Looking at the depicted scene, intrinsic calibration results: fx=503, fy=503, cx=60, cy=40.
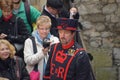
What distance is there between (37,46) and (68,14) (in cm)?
146

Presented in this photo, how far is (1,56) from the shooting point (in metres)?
5.39

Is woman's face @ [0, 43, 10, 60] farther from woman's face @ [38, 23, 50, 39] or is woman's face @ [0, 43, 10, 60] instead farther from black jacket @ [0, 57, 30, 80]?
woman's face @ [38, 23, 50, 39]

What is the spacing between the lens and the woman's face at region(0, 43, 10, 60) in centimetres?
539

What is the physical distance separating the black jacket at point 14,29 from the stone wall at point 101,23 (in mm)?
3454

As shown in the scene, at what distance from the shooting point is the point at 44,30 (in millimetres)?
5793

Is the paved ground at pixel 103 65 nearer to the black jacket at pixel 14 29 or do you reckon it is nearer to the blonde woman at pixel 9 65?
the black jacket at pixel 14 29

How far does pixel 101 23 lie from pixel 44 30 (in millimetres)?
3773

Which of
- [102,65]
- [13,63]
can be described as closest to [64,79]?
[13,63]

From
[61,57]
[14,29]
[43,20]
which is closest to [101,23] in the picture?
[14,29]

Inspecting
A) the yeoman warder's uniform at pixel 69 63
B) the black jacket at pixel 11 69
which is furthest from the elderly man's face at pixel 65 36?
the black jacket at pixel 11 69

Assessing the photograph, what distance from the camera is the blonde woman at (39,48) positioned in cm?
571

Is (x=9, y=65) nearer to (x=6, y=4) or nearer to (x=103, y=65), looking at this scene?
(x=6, y=4)

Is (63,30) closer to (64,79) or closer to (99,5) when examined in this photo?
(64,79)

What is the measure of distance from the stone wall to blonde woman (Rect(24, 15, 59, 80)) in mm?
3604
